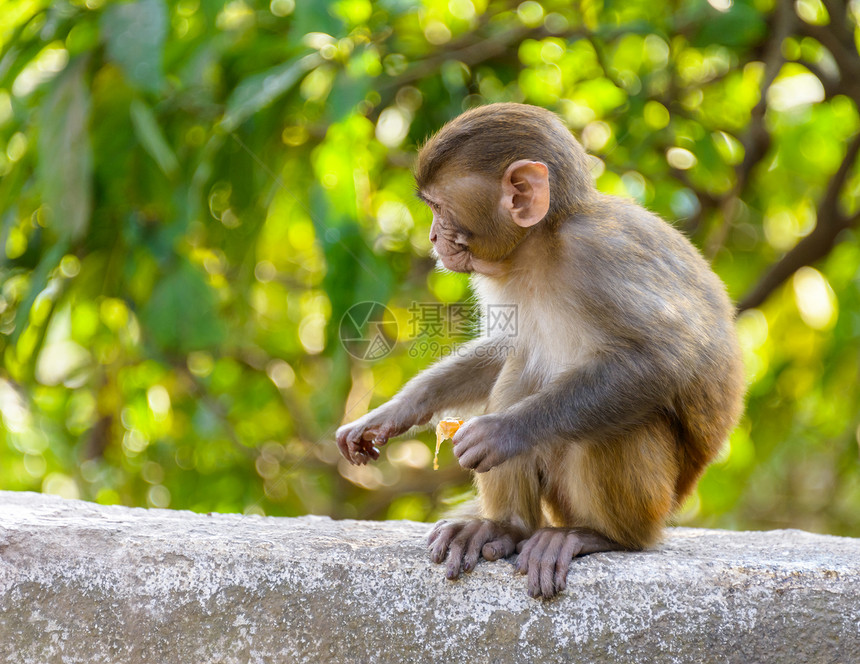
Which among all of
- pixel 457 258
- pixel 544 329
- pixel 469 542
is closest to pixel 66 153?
pixel 457 258

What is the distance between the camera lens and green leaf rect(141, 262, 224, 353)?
3.89m

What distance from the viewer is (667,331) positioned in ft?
9.35

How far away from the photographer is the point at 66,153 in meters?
3.65

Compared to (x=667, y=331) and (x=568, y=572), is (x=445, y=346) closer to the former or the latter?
(x=667, y=331)

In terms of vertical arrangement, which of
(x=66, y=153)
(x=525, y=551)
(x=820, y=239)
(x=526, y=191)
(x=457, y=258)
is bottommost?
(x=820, y=239)

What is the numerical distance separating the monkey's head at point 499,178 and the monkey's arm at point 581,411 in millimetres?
A: 539

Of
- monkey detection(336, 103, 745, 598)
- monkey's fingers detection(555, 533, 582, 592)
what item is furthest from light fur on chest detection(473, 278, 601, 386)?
monkey's fingers detection(555, 533, 582, 592)

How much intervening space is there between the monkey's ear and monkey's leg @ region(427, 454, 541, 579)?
737mm

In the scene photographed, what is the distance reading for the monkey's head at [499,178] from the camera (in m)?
3.05

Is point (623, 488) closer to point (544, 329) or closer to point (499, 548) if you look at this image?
point (499, 548)

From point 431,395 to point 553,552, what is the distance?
1017mm

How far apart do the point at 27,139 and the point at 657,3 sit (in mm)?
2827

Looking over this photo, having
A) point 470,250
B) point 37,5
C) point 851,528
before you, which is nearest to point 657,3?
point 470,250

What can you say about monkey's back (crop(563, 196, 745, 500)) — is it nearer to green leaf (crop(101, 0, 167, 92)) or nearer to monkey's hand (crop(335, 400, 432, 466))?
monkey's hand (crop(335, 400, 432, 466))
